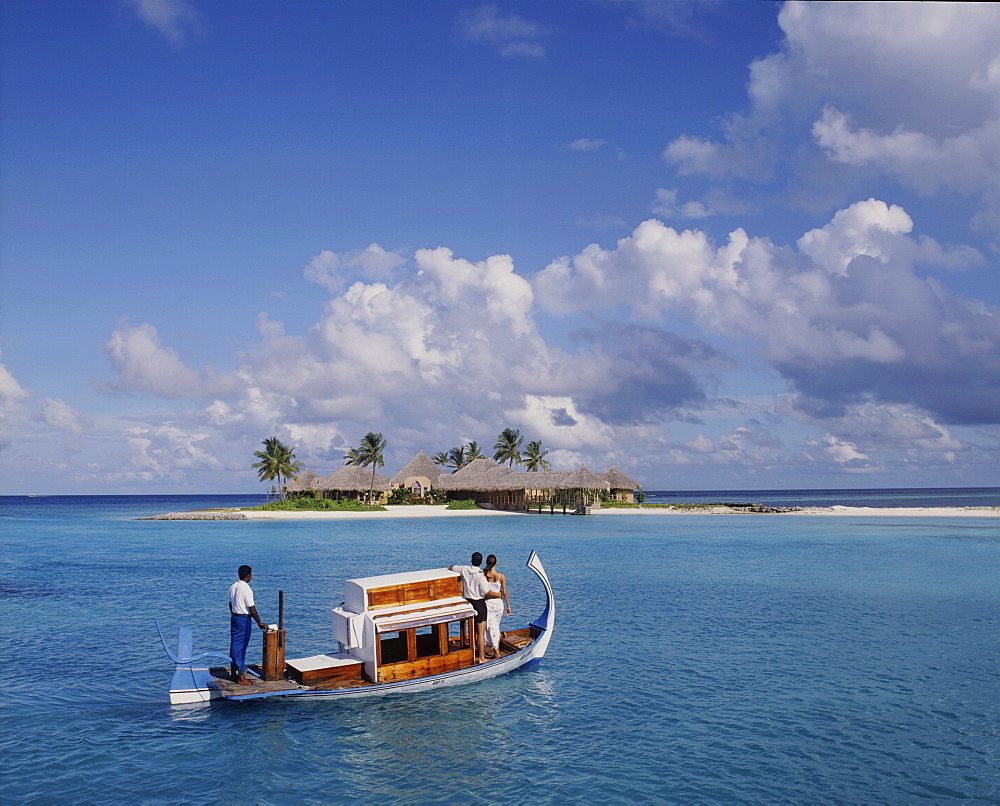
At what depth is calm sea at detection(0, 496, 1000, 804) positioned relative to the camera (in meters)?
9.61

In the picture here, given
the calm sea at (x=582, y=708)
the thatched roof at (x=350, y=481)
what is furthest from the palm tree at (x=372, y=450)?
the calm sea at (x=582, y=708)

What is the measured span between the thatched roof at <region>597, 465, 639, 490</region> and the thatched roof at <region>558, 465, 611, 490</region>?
822 cm

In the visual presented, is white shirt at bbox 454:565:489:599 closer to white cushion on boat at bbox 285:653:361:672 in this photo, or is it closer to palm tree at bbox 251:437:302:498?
white cushion on boat at bbox 285:653:361:672

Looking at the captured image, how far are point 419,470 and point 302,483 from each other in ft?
45.2

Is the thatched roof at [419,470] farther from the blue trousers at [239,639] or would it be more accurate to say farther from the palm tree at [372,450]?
the blue trousers at [239,639]

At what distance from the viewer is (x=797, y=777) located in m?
9.66

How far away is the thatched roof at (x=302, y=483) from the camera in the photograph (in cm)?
8344

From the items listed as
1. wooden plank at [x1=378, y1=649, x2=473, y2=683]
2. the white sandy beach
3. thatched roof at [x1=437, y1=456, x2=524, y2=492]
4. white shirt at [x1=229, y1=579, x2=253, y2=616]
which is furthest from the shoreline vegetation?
white shirt at [x1=229, y1=579, x2=253, y2=616]

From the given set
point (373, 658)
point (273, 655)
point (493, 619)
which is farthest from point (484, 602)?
point (273, 655)

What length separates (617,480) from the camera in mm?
82812

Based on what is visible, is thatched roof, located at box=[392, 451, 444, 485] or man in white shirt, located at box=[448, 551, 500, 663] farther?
thatched roof, located at box=[392, 451, 444, 485]

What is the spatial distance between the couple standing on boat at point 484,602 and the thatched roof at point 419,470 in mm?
71951

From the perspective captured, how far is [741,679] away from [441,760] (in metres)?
6.66

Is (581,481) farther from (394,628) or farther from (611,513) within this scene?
(394,628)
